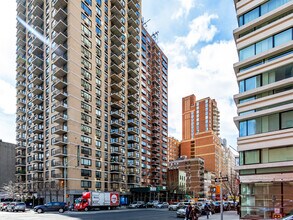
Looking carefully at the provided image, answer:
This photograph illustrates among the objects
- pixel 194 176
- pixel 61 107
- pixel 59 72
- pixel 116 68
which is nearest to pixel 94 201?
pixel 61 107

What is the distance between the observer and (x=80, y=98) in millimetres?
64438

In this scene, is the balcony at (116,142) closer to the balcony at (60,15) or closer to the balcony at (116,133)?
the balcony at (116,133)

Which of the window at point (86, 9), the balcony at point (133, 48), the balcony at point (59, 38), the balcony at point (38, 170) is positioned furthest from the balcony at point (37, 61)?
the balcony at point (133, 48)

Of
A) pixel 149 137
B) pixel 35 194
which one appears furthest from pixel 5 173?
pixel 149 137

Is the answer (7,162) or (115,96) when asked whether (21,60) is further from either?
(7,162)

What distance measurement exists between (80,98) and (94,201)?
2403 centimetres

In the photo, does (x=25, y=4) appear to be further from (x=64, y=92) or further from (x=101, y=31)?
(x=64, y=92)

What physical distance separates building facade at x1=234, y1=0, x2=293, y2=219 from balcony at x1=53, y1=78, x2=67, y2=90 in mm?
40601

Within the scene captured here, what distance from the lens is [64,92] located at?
63.7 metres

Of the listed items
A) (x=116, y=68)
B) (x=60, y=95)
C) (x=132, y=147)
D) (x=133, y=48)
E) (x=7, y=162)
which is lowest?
(x=7, y=162)

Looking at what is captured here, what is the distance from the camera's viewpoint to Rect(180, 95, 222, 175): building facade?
16275 centimetres

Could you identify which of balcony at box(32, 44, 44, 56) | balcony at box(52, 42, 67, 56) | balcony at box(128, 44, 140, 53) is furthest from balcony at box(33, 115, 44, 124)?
balcony at box(128, 44, 140, 53)

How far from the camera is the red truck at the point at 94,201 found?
48156 mm

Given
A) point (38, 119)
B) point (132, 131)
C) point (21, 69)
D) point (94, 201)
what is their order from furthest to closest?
point (21, 69)
point (132, 131)
point (38, 119)
point (94, 201)
